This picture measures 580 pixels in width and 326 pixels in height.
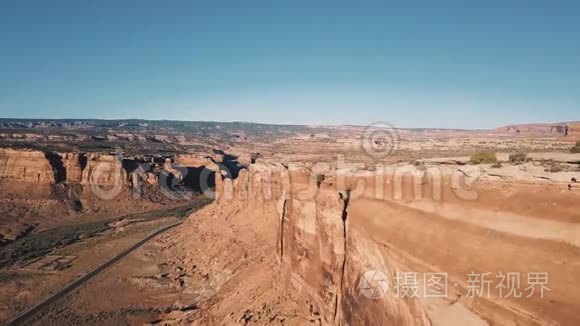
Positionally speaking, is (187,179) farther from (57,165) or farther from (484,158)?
(484,158)

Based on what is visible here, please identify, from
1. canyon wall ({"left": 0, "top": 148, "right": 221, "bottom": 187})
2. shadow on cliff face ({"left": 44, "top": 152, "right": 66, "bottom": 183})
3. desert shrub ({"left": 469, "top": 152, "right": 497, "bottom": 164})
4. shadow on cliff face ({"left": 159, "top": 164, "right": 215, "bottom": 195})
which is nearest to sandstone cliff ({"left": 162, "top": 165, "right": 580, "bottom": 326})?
desert shrub ({"left": 469, "top": 152, "right": 497, "bottom": 164})

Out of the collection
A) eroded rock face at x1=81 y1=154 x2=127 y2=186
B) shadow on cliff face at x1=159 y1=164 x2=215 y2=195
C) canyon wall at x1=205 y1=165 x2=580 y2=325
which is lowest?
shadow on cliff face at x1=159 y1=164 x2=215 y2=195

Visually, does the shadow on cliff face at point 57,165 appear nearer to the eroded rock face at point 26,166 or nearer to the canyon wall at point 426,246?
the eroded rock face at point 26,166

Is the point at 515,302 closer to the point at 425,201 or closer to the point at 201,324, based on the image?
the point at 425,201

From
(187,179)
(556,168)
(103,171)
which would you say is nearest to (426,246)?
(556,168)

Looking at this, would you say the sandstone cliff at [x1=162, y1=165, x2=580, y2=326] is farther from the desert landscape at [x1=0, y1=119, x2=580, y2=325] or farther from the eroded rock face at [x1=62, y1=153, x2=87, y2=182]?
the eroded rock face at [x1=62, y1=153, x2=87, y2=182]

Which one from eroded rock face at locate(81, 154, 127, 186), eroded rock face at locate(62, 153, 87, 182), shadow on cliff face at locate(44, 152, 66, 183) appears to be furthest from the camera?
eroded rock face at locate(81, 154, 127, 186)
